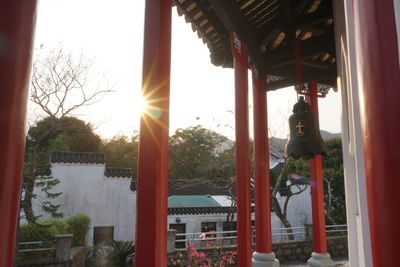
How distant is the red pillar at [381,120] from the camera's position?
35.8 inches

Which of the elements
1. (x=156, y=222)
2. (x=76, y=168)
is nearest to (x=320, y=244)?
(x=156, y=222)

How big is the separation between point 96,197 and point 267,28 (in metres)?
9.79

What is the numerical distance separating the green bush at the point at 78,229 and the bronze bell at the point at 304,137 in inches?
333

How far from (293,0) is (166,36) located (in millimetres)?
2726

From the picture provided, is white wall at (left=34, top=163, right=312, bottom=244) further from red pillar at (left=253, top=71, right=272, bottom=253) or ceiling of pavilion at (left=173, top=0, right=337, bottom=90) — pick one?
ceiling of pavilion at (left=173, top=0, right=337, bottom=90)

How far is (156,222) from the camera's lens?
1.91 m

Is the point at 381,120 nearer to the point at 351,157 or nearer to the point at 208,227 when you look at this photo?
the point at 351,157

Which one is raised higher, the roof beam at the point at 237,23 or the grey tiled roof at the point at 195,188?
the roof beam at the point at 237,23

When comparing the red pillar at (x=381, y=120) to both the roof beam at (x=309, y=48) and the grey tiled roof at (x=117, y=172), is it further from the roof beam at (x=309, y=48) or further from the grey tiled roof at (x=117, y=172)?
the grey tiled roof at (x=117, y=172)

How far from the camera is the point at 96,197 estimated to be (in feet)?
39.2

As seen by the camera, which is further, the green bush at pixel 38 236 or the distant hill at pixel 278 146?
the distant hill at pixel 278 146

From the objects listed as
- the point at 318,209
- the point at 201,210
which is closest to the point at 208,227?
the point at 201,210

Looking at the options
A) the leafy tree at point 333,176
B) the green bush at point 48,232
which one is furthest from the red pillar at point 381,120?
the leafy tree at point 333,176

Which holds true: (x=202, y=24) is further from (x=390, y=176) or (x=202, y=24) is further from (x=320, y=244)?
(x=320, y=244)
